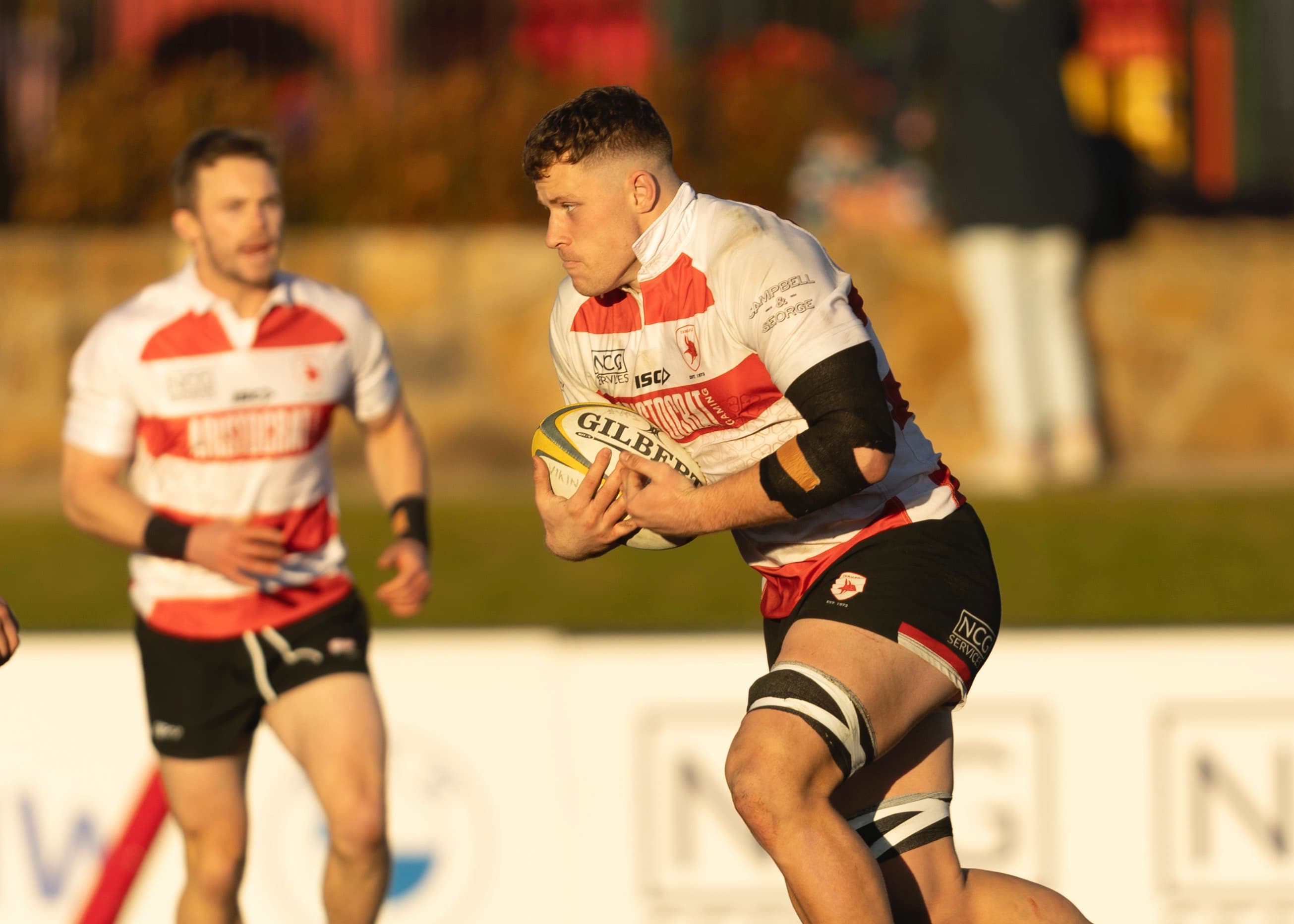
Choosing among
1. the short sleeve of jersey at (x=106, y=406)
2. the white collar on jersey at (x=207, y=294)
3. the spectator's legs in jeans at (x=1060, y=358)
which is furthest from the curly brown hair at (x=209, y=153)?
the spectator's legs in jeans at (x=1060, y=358)

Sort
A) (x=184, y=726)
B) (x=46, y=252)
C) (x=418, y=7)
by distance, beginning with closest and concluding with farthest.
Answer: (x=184, y=726), (x=46, y=252), (x=418, y=7)

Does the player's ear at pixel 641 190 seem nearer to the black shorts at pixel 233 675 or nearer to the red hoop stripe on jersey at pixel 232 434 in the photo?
the red hoop stripe on jersey at pixel 232 434

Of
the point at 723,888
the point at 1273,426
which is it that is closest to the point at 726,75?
the point at 1273,426

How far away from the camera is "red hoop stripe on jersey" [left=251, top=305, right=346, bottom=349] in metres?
6.28

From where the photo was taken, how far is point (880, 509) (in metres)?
5.06

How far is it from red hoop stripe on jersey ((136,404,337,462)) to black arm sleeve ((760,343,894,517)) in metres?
2.19

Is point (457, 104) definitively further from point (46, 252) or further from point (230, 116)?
point (46, 252)

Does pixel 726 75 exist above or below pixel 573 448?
above

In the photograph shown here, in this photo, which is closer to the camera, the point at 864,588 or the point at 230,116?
the point at 864,588

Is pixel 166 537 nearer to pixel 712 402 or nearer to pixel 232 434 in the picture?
pixel 232 434

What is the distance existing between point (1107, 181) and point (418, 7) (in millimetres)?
6519

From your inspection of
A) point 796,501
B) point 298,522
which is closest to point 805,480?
point 796,501

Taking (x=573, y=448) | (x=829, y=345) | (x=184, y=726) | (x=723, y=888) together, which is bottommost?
(x=723, y=888)

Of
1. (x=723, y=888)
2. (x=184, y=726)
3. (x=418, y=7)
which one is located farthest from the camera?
(x=418, y=7)
